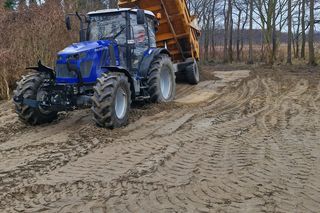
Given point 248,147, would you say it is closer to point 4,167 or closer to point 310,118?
point 310,118

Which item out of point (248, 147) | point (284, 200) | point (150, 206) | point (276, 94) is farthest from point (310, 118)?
point (150, 206)

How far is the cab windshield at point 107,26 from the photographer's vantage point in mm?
9734

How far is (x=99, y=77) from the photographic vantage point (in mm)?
8461

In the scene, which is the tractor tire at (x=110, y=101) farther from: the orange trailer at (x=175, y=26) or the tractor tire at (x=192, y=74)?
the tractor tire at (x=192, y=74)

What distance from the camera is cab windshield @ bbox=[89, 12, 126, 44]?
9734 millimetres

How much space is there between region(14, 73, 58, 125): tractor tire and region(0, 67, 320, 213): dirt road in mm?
214

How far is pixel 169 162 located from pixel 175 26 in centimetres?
865

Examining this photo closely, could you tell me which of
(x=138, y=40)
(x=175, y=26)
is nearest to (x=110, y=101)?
(x=138, y=40)

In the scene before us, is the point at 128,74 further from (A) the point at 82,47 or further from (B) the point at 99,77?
(A) the point at 82,47

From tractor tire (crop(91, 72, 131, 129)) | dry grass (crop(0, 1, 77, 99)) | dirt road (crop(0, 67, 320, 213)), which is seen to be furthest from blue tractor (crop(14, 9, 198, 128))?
dry grass (crop(0, 1, 77, 99))

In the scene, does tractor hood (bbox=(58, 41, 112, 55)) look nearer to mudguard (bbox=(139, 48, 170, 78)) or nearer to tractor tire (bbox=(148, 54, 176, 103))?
mudguard (bbox=(139, 48, 170, 78))

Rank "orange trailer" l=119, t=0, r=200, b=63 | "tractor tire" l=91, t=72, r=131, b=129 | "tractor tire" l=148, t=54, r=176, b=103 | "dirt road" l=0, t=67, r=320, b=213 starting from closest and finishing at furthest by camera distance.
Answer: "dirt road" l=0, t=67, r=320, b=213 → "tractor tire" l=91, t=72, r=131, b=129 → "tractor tire" l=148, t=54, r=176, b=103 → "orange trailer" l=119, t=0, r=200, b=63

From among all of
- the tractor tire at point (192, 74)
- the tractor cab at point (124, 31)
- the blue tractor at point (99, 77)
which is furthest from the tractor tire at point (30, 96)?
the tractor tire at point (192, 74)

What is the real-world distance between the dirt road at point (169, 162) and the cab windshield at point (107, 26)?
67.2 inches
